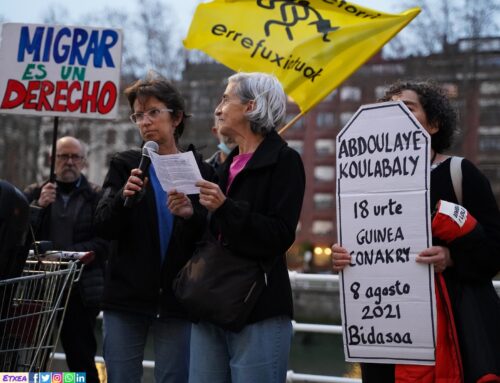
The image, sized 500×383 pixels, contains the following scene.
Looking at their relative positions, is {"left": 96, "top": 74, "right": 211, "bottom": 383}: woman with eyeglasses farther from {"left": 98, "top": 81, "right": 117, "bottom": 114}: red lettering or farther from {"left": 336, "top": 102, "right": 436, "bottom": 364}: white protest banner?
{"left": 98, "top": 81, "right": 117, "bottom": 114}: red lettering

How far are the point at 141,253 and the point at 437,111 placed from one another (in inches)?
59.4

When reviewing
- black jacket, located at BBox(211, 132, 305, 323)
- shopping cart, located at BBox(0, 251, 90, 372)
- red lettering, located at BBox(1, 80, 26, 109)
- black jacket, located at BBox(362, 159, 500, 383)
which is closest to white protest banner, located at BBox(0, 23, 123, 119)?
red lettering, located at BBox(1, 80, 26, 109)

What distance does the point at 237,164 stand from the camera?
124 inches

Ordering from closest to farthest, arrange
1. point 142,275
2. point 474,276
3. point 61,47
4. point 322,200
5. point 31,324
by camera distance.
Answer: point 474,276 < point 31,324 < point 142,275 < point 61,47 < point 322,200

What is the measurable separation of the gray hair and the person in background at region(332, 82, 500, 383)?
0.61 meters

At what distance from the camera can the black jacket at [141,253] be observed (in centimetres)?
340

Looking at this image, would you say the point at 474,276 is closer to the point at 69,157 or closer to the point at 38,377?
the point at 38,377

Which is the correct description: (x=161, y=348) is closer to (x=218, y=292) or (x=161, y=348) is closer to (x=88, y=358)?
(x=218, y=292)

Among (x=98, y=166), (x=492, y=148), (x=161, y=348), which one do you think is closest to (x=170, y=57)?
(x=492, y=148)

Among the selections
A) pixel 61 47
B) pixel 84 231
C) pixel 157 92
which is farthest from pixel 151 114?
pixel 61 47

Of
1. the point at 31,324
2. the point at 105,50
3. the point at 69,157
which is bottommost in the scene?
the point at 31,324

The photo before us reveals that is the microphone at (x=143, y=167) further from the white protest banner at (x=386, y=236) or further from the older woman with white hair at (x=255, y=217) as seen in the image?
the white protest banner at (x=386, y=236)

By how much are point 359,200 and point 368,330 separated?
0.54m

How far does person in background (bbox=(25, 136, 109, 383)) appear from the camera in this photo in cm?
475
